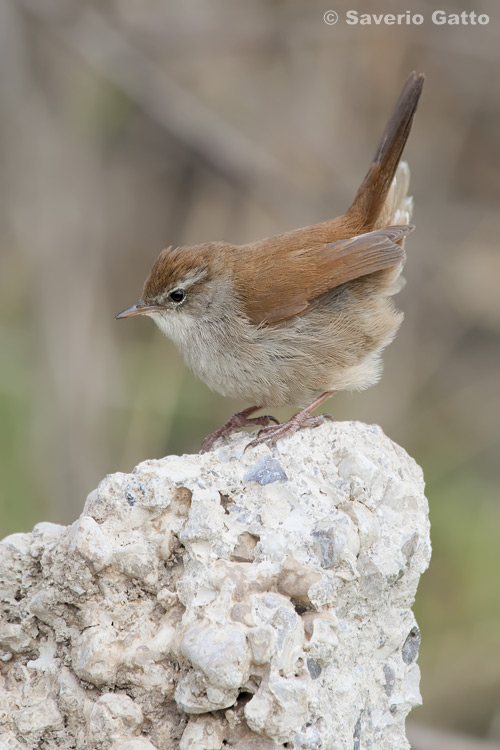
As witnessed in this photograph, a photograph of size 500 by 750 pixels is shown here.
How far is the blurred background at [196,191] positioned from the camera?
700 cm

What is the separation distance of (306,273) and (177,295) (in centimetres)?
63

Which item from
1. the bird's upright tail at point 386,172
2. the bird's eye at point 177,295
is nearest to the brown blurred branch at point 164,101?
the bird's upright tail at point 386,172

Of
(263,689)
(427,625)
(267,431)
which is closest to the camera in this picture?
(263,689)

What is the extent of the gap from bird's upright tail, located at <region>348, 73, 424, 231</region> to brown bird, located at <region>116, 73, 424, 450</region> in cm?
2

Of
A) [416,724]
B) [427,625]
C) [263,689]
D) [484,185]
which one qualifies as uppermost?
[484,185]

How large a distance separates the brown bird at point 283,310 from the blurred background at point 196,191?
252 centimetres

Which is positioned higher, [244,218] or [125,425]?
[244,218]

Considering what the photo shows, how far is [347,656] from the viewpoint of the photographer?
2436mm

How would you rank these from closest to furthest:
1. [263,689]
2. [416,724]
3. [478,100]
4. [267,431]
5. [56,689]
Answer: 1. [263,689]
2. [56,689]
3. [267,431]
4. [416,724]
5. [478,100]

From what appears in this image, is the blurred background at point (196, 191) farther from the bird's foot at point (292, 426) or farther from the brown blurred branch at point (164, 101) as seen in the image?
the bird's foot at point (292, 426)

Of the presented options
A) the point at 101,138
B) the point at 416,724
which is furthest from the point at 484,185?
the point at 416,724

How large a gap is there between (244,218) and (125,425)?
2.02 m

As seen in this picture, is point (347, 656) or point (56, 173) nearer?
point (347, 656)

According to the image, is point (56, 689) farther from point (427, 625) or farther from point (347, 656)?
point (427, 625)
